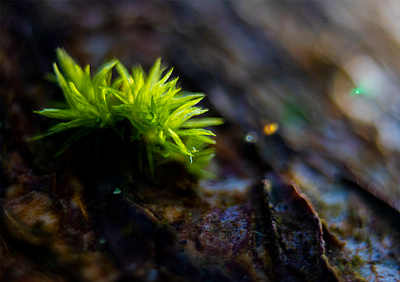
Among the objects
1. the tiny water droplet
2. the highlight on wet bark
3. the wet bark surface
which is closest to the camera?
the wet bark surface

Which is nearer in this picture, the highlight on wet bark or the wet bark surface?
the wet bark surface

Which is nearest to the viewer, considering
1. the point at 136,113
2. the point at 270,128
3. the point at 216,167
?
the point at 136,113

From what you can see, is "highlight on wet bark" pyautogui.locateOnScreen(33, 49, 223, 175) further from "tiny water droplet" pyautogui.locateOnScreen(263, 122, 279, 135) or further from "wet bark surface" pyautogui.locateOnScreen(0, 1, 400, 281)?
"tiny water droplet" pyautogui.locateOnScreen(263, 122, 279, 135)

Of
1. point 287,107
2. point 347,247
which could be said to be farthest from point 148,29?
point 347,247

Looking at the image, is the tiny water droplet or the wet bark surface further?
the tiny water droplet

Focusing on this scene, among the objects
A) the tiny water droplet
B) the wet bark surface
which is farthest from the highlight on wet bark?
the tiny water droplet

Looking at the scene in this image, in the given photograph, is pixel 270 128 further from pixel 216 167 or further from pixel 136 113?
pixel 136 113

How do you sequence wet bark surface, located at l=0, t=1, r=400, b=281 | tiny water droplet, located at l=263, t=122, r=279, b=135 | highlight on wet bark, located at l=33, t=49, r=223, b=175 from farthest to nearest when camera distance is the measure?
tiny water droplet, located at l=263, t=122, r=279, b=135 → highlight on wet bark, located at l=33, t=49, r=223, b=175 → wet bark surface, located at l=0, t=1, r=400, b=281

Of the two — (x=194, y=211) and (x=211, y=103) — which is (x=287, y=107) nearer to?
(x=211, y=103)

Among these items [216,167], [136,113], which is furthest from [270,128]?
[136,113]
